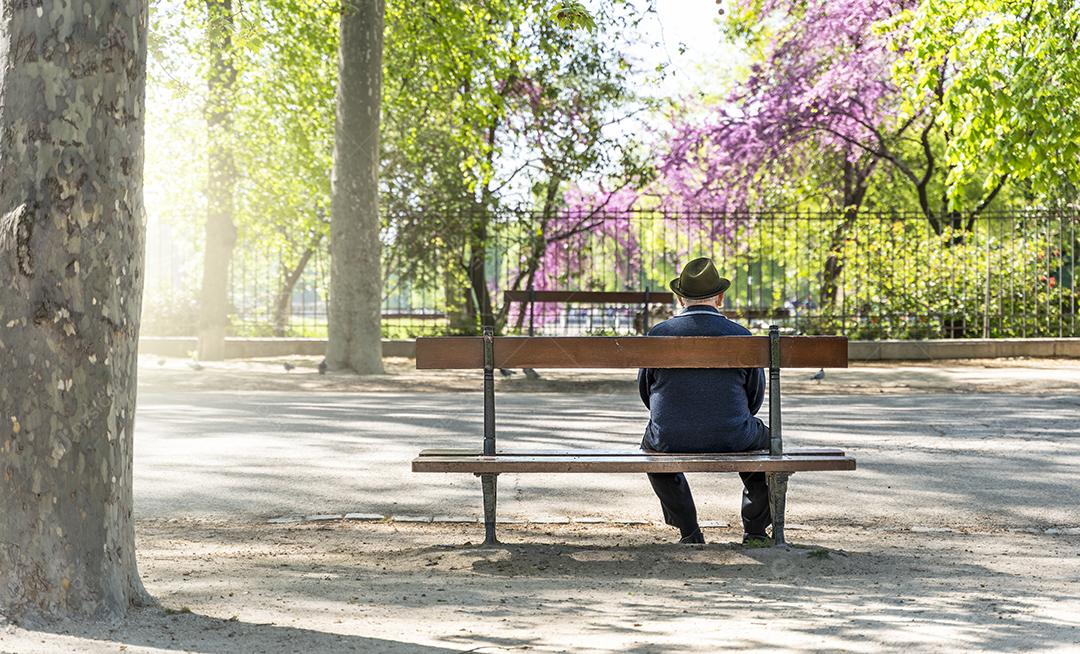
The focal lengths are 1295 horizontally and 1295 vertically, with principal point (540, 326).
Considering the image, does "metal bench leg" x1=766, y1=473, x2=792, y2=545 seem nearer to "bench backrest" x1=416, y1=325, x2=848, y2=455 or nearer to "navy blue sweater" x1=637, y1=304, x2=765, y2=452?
"bench backrest" x1=416, y1=325, x2=848, y2=455

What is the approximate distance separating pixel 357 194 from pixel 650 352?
1119cm

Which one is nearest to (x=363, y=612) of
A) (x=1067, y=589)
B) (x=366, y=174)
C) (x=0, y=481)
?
(x=0, y=481)

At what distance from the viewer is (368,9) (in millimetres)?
16500

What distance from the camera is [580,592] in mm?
5246

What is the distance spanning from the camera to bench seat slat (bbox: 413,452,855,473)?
19.3 ft

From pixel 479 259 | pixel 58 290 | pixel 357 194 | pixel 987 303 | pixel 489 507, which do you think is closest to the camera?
pixel 58 290

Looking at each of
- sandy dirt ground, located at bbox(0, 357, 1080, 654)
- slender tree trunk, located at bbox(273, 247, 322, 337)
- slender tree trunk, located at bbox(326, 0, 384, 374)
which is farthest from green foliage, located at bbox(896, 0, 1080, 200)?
slender tree trunk, located at bbox(273, 247, 322, 337)

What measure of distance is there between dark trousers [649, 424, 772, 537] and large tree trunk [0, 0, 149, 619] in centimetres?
276

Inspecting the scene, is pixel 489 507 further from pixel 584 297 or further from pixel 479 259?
pixel 479 259

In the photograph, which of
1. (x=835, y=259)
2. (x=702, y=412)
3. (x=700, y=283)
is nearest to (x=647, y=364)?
(x=702, y=412)

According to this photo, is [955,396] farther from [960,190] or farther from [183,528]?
[183,528]

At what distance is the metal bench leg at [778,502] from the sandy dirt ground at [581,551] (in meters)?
0.18

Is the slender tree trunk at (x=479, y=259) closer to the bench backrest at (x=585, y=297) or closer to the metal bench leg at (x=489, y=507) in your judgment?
the bench backrest at (x=585, y=297)

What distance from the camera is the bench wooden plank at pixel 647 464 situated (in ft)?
19.3
